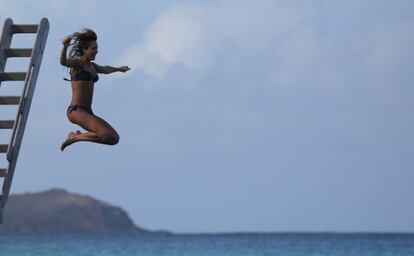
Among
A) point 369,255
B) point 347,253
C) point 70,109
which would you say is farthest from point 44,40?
point 347,253

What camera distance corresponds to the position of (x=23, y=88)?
14.1m

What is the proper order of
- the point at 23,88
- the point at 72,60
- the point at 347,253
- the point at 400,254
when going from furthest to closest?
the point at 347,253, the point at 400,254, the point at 23,88, the point at 72,60

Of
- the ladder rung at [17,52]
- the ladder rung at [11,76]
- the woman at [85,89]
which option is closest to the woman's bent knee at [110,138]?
the woman at [85,89]

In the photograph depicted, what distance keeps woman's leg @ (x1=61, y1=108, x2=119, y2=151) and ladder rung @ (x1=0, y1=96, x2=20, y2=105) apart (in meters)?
1.21

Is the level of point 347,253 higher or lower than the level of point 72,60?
higher

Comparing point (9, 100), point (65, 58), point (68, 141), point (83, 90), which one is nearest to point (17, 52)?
point (9, 100)

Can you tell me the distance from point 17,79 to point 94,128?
1.80 metres

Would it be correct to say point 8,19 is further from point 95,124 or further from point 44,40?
point 95,124

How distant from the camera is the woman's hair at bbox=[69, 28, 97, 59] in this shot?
12875 mm

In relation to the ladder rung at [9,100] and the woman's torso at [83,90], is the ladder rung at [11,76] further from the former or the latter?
the woman's torso at [83,90]

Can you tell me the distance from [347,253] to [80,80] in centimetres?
6005

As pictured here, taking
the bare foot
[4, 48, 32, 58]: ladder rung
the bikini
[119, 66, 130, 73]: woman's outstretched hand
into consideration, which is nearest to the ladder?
[4, 48, 32, 58]: ladder rung

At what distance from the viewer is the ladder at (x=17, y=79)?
1393 cm

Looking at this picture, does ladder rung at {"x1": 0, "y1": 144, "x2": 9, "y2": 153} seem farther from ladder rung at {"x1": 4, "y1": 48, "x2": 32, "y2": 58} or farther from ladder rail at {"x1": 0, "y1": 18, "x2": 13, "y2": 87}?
ladder rung at {"x1": 4, "y1": 48, "x2": 32, "y2": 58}
